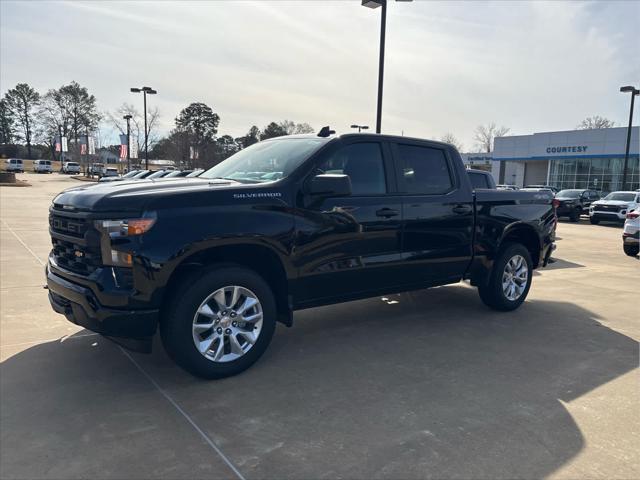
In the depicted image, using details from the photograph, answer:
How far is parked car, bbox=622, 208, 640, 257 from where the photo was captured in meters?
11.4

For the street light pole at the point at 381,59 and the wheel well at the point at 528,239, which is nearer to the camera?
the wheel well at the point at 528,239

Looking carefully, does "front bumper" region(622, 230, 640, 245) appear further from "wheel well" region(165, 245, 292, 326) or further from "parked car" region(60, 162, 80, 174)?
"parked car" region(60, 162, 80, 174)

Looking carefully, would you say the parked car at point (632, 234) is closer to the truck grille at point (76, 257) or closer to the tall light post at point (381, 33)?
the tall light post at point (381, 33)

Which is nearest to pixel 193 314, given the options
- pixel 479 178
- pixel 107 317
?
Result: pixel 107 317

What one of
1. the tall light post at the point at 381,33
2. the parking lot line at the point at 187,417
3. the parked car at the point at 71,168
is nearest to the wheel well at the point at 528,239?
the parking lot line at the point at 187,417

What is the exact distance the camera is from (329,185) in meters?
3.98

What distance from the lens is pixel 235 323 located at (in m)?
3.85

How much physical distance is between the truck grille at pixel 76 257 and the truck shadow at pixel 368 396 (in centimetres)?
87

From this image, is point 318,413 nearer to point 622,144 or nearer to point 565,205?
point 565,205

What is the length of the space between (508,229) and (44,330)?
5222 mm

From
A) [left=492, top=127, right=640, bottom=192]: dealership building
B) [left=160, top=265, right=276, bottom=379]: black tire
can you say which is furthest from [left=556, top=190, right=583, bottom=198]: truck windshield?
[left=160, top=265, right=276, bottom=379]: black tire

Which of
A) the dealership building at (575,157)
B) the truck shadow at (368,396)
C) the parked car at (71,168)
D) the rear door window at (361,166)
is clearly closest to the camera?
the truck shadow at (368,396)

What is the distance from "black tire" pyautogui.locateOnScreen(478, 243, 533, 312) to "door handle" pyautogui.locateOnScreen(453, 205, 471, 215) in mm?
831

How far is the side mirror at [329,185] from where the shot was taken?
398 centimetres
